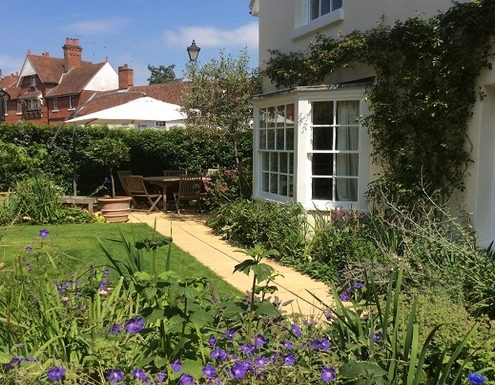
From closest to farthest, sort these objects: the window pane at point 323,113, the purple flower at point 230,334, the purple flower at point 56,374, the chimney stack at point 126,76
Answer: the purple flower at point 56,374, the purple flower at point 230,334, the window pane at point 323,113, the chimney stack at point 126,76

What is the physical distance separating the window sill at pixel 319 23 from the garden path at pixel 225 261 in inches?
155

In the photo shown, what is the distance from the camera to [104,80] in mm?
49375

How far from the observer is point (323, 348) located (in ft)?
8.46

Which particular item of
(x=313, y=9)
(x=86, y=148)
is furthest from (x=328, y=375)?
(x=86, y=148)

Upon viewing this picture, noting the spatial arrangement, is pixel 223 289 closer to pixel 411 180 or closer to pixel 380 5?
pixel 411 180

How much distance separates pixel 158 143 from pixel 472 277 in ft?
37.4

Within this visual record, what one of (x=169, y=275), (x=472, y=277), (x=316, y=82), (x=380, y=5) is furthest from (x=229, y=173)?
(x=169, y=275)

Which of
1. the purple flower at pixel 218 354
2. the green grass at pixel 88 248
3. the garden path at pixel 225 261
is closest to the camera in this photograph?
the purple flower at pixel 218 354

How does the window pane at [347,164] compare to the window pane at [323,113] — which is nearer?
the window pane at [347,164]

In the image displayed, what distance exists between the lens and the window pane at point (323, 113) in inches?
303

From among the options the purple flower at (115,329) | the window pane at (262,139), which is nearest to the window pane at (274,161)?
the window pane at (262,139)

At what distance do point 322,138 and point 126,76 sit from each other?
4163 cm

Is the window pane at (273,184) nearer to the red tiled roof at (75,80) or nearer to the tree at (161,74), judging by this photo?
the red tiled roof at (75,80)

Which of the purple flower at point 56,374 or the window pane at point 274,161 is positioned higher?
the window pane at point 274,161
